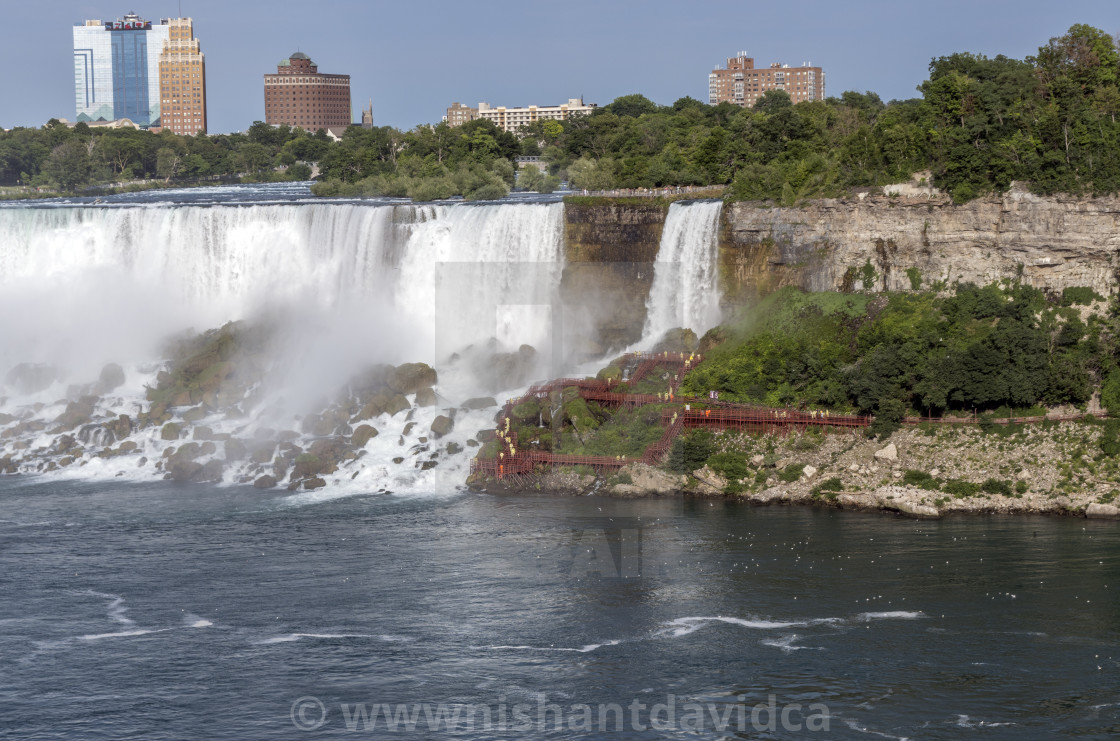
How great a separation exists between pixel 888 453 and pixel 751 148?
3439 cm

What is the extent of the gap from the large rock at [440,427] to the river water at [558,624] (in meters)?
8.62

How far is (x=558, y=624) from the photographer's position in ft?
133

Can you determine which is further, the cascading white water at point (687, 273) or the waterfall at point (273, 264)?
the waterfall at point (273, 264)

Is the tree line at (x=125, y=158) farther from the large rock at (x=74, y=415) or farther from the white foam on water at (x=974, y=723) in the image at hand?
the white foam on water at (x=974, y=723)

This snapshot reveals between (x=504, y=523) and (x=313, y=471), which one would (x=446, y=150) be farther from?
(x=504, y=523)

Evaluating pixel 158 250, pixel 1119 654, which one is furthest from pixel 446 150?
pixel 1119 654

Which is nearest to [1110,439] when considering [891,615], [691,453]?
[691,453]

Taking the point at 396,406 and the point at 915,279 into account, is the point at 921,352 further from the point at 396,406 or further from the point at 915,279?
the point at 396,406

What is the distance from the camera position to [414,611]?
1644 inches

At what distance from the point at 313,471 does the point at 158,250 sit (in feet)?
92.2

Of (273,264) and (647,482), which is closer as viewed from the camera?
(647,482)

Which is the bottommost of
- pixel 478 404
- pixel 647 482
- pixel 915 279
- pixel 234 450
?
pixel 647 482

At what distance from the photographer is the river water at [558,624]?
34.3 m

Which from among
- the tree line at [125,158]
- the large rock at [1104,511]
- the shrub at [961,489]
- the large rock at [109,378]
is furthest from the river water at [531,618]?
the tree line at [125,158]
